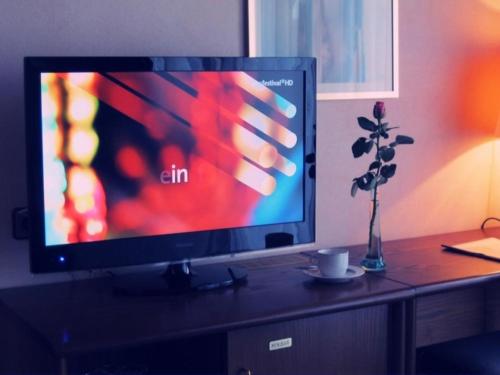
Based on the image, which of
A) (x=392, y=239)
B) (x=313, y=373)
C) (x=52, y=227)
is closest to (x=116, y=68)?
(x=52, y=227)

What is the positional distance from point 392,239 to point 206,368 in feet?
3.49

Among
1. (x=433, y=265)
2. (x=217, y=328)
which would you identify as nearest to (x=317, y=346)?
(x=217, y=328)

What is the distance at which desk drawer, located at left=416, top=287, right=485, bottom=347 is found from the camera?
2.00 m

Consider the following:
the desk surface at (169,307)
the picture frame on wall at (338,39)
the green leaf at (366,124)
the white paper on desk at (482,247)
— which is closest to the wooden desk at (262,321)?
the desk surface at (169,307)

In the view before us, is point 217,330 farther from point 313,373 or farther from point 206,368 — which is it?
point 313,373

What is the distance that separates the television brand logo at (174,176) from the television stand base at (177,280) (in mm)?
216

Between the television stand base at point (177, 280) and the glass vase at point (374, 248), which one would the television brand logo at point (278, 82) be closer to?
the glass vase at point (374, 248)

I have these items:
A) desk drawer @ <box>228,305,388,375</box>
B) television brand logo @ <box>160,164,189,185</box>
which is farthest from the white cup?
television brand logo @ <box>160,164,189,185</box>

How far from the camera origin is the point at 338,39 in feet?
7.86

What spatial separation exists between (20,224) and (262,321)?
0.68 m

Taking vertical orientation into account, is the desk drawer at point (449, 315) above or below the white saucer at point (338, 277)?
below

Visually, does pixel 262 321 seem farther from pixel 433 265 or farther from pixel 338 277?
pixel 433 265

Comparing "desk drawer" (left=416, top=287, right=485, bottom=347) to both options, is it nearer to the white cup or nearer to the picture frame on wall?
the white cup

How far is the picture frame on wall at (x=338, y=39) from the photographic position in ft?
7.39
